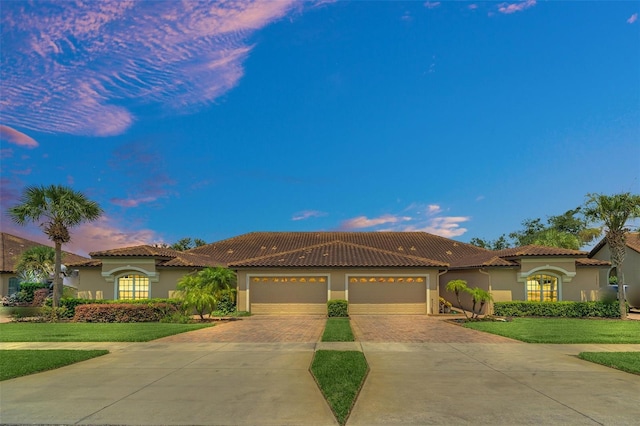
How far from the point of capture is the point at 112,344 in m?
13.1

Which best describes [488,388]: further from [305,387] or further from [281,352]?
[281,352]

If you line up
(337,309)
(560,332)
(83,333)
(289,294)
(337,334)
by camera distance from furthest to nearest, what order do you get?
1. (289,294)
2. (337,309)
3. (83,333)
4. (560,332)
5. (337,334)

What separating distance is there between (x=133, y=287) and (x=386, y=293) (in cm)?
1523

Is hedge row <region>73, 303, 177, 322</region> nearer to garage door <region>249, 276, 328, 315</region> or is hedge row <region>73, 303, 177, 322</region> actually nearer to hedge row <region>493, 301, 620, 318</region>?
garage door <region>249, 276, 328, 315</region>

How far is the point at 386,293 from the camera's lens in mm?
25156

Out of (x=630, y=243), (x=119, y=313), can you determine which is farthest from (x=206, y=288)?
(x=630, y=243)

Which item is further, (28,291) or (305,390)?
(28,291)

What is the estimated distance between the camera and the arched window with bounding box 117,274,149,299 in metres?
25.1

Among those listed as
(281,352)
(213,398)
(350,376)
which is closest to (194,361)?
(281,352)

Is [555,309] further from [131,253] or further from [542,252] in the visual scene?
[131,253]

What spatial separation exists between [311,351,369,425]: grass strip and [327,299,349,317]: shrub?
1207cm

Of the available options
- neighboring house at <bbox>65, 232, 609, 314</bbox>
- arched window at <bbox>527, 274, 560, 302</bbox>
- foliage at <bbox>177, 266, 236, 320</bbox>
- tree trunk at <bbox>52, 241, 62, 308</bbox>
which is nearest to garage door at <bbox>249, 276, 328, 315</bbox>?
neighboring house at <bbox>65, 232, 609, 314</bbox>

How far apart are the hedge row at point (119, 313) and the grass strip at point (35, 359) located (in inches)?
361

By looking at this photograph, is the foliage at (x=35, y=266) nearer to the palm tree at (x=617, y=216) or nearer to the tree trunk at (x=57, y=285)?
the tree trunk at (x=57, y=285)
